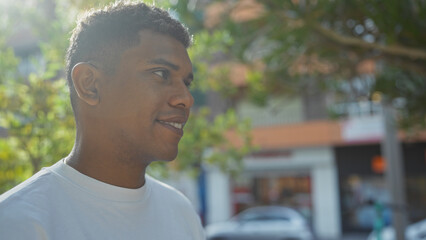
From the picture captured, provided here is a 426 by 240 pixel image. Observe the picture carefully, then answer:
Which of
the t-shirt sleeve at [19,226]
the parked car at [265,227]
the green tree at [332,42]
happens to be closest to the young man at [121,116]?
the t-shirt sleeve at [19,226]

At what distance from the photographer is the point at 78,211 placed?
1.18 meters

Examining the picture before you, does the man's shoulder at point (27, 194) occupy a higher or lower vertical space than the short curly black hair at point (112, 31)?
lower

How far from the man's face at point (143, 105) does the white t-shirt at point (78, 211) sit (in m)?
0.11

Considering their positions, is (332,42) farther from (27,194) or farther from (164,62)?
(27,194)

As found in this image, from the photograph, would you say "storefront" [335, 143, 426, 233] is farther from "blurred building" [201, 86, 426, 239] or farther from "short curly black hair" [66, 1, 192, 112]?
"short curly black hair" [66, 1, 192, 112]

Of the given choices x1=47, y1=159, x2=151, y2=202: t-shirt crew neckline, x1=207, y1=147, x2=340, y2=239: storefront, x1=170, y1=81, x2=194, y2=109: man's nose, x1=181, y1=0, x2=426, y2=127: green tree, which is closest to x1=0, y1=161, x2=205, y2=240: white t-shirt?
x1=47, y1=159, x2=151, y2=202: t-shirt crew neckline

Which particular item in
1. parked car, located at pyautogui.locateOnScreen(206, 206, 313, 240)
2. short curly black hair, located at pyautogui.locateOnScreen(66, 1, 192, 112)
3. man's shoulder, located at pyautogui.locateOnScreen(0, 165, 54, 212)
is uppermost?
short curly black hair, located at pyautogui.locateOnScreen(66, 1, 192, 112)

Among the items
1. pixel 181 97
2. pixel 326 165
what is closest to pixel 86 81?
pixel 181 97

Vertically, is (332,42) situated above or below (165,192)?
above

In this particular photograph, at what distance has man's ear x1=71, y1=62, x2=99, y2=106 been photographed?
129 cm

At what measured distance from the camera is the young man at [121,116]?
1.23 metres

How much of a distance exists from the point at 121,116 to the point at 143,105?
0.06 m

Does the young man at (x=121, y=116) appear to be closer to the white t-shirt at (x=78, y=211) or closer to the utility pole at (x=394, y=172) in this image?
the white t-shirt at (x=78, y=211)

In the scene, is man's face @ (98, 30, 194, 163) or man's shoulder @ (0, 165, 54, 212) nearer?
man's shoulder @ (0, 165, 54, 212)
